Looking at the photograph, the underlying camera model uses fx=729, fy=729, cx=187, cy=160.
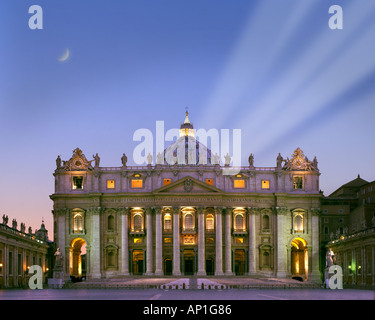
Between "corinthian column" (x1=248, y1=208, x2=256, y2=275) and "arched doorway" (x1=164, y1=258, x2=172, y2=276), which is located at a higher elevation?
"corinthian column" (x1=248, y1=208, x2=256, y2=275)

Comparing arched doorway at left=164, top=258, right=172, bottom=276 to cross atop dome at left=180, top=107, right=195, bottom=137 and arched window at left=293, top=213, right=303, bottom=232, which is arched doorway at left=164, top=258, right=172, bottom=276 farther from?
cross atop dome at left=180, top=107, right=195, bottom=137

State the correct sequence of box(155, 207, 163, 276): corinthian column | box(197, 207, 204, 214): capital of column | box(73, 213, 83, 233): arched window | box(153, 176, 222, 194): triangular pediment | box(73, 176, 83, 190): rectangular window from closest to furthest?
box(155, 207, 163, 276): corinthian column < box(153, 176, 222, 194): triangular pediment < box(197, 207, 204, 214): capital of column < box(73, 213, 83, 233): arched window < box(73, 176, 83, 190): rectangular window

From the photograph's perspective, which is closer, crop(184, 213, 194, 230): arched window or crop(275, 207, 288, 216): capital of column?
crop(275, 207, 288, 216): capital of column

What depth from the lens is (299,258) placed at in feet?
399

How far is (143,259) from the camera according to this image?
117m

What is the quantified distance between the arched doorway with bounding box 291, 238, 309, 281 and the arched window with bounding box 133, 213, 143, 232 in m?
25.5

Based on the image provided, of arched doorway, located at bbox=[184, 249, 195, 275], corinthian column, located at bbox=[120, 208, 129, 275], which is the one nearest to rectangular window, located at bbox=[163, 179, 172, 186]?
corinthian column, located at bbox=[120, 208, 129, 275]

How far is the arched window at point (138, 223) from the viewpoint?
11756cm

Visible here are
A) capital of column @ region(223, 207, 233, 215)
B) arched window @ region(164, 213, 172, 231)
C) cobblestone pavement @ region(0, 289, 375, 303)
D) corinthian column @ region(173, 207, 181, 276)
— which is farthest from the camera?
arched window @ region(164, 213, 172, 231)

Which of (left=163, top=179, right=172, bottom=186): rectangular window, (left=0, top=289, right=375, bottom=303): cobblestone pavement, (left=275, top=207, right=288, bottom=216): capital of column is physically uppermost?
(left=163, top=179, right=172, bottom=186): rectangular window

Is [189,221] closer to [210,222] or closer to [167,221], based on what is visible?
[210,222]

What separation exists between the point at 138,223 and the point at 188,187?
10.3 meters

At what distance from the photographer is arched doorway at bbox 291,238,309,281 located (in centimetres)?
11862
